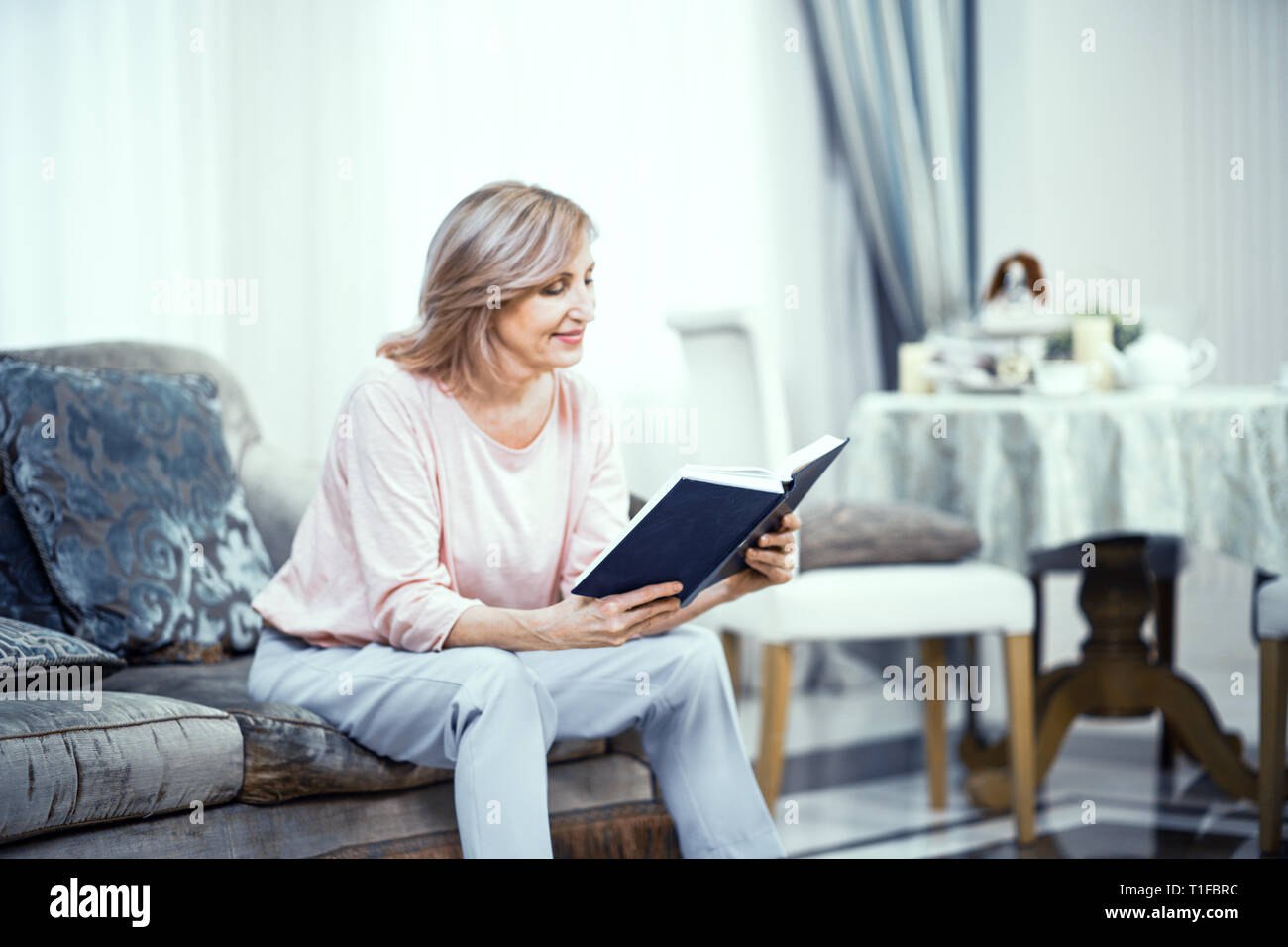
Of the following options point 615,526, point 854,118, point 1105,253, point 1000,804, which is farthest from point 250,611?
point 1105,253

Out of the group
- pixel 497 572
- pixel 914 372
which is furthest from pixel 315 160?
pixel 497 572

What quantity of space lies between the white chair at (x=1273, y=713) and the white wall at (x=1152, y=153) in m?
1.83

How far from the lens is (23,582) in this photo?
1.66 m

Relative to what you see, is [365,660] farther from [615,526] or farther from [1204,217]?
[1204,217]

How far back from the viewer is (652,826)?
1524 mm

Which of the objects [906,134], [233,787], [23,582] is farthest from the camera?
[906,134]

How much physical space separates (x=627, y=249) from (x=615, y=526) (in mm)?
1521

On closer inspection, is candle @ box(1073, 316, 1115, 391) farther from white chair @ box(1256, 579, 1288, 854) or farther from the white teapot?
white chair @ box(1256, 579, 1288, 854)

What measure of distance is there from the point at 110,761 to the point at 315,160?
1.72 metres

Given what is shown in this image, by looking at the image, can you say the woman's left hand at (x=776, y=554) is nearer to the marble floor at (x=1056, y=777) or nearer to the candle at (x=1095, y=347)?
the marble floor at (x=1056, y=777)

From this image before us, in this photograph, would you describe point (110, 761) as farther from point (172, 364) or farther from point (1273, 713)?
point (1273, 713)

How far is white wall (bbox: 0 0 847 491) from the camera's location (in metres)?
2.45
